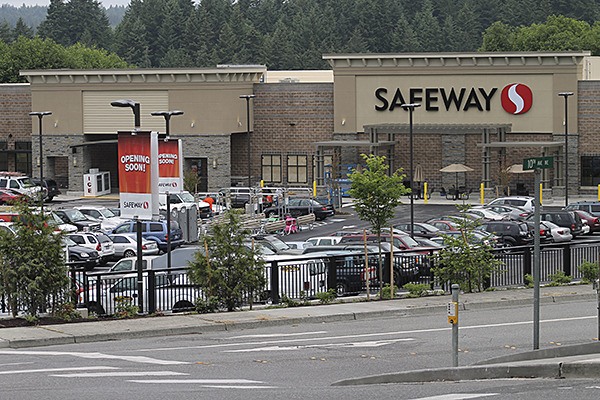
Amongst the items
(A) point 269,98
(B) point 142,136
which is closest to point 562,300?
(B) point 142,136

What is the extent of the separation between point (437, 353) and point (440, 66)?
2052 inches

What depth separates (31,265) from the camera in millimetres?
25828

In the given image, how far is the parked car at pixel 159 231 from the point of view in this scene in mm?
49562

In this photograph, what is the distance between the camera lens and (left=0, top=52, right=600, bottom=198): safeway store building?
231 ft

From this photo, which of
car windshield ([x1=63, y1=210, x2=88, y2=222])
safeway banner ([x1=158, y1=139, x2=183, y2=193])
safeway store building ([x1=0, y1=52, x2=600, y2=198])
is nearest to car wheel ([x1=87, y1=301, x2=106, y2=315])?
safeway banner ([x1=158, y1=139, x2=183, y2=193])

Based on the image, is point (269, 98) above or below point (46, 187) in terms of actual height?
above

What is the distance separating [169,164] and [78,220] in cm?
1862

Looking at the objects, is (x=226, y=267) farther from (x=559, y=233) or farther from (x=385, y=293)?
(x=559, y=233)

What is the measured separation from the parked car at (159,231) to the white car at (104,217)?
2236 mm

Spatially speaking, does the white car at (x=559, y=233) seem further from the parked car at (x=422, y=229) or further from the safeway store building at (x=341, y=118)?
the safeway store building at (x=341, y=118)

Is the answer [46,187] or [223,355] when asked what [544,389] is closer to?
[223,355]

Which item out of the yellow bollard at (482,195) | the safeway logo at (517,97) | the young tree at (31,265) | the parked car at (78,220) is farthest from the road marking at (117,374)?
the safeway logo at (517,97)

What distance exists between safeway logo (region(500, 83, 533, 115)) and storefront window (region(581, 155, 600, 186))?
4494 mm

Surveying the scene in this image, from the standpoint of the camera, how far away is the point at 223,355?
21562mm
